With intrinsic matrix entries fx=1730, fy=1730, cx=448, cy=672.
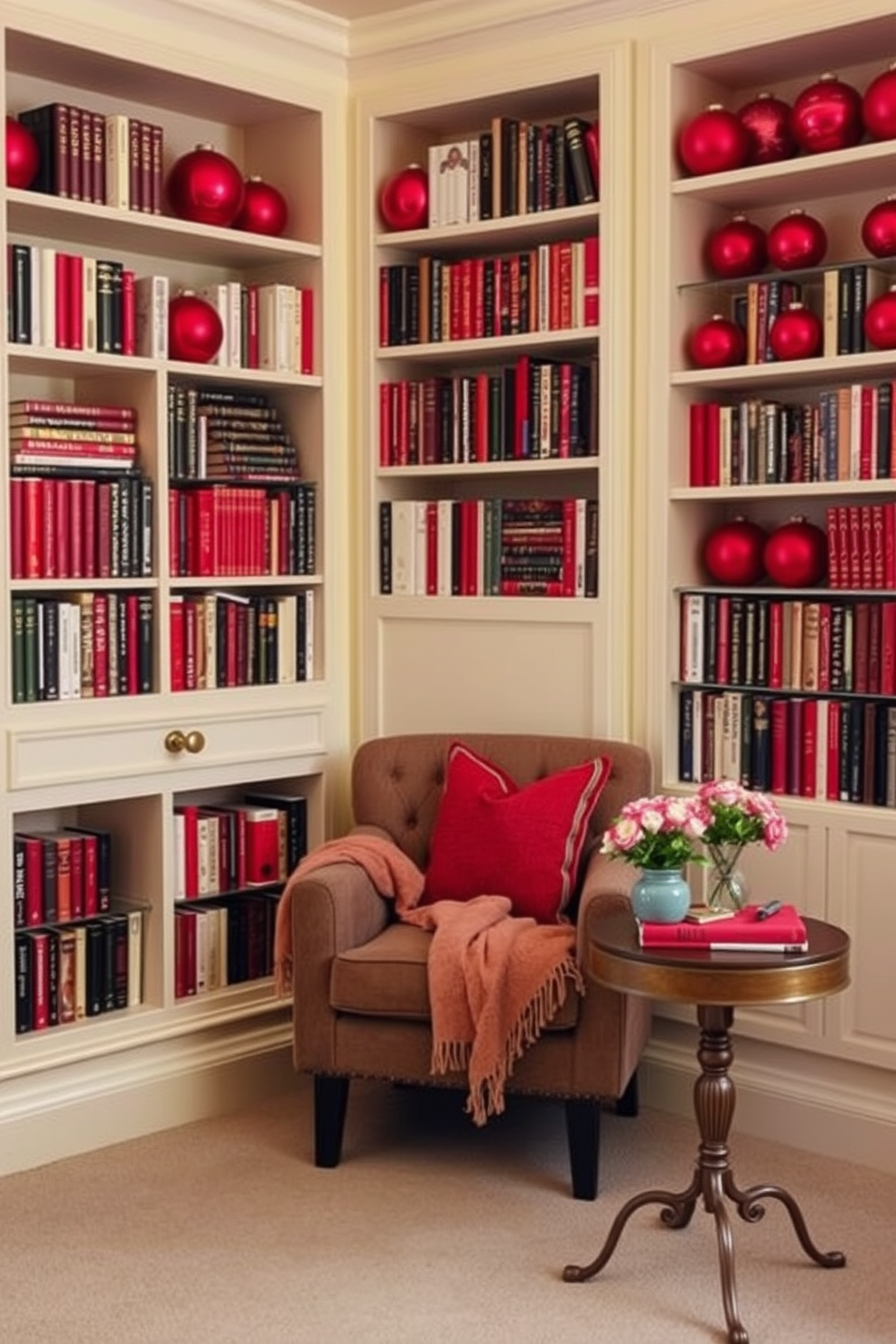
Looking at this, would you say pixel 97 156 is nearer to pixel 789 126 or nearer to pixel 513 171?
pixel 513 171

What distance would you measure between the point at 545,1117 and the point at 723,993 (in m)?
1.21

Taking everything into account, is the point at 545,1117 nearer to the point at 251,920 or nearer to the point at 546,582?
the point at 251,920

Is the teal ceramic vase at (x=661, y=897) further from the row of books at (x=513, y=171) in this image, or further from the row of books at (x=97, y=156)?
the row of books at (x=97, y=156)

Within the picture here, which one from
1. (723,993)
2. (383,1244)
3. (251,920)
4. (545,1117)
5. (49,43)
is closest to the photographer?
(723,993)

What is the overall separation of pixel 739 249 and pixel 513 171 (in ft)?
2.09

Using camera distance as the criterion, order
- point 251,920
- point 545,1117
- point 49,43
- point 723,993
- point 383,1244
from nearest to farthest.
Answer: point 723,993 < point 383,1244 < point 49,43 < point 545,1117 < point 251,920

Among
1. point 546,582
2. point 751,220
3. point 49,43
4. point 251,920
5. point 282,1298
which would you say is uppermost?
point 49,43

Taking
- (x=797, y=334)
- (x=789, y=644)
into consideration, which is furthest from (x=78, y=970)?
(x=797, y=334)

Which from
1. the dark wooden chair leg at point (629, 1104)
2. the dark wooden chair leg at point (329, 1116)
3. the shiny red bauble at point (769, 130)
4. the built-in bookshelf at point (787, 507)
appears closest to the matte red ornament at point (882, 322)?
the built-in bookshelf at point (787, 507)

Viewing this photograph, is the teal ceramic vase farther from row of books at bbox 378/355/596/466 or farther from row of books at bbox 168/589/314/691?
row of books at bbox 168/589/314/691

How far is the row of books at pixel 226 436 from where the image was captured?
418 centimetres

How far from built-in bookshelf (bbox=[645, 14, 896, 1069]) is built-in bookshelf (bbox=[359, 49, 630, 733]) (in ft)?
0.43

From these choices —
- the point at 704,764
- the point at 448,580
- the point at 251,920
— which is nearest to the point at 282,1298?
the point at 251,920

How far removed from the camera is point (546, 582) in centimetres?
429
